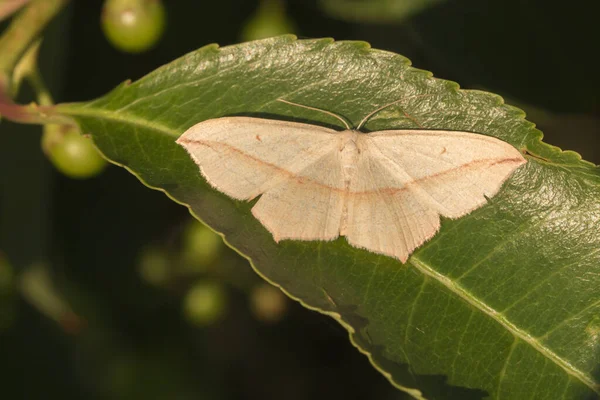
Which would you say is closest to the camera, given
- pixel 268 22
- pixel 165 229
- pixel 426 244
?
pixel 426 244

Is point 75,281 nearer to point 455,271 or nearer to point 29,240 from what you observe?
point 29,240

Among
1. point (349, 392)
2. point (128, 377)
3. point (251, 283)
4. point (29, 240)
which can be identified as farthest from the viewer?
point (349, 392)

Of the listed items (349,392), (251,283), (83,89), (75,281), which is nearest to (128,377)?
(75,281)

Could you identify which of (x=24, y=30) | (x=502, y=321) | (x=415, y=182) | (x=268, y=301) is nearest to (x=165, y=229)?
(x=268, y=301)

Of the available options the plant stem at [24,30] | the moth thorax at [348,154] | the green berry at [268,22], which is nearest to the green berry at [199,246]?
the green berry at [268,22]

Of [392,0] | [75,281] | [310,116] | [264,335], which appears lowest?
[264,335]

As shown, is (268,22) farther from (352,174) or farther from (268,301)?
(268,301)

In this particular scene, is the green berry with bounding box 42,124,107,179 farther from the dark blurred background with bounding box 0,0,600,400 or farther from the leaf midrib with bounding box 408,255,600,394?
the leaf midrib with bounding box 408,255,600,394

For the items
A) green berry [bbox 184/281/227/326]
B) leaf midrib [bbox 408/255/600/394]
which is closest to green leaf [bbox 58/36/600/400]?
leaf midrib [bbox 408/255/600/394]
